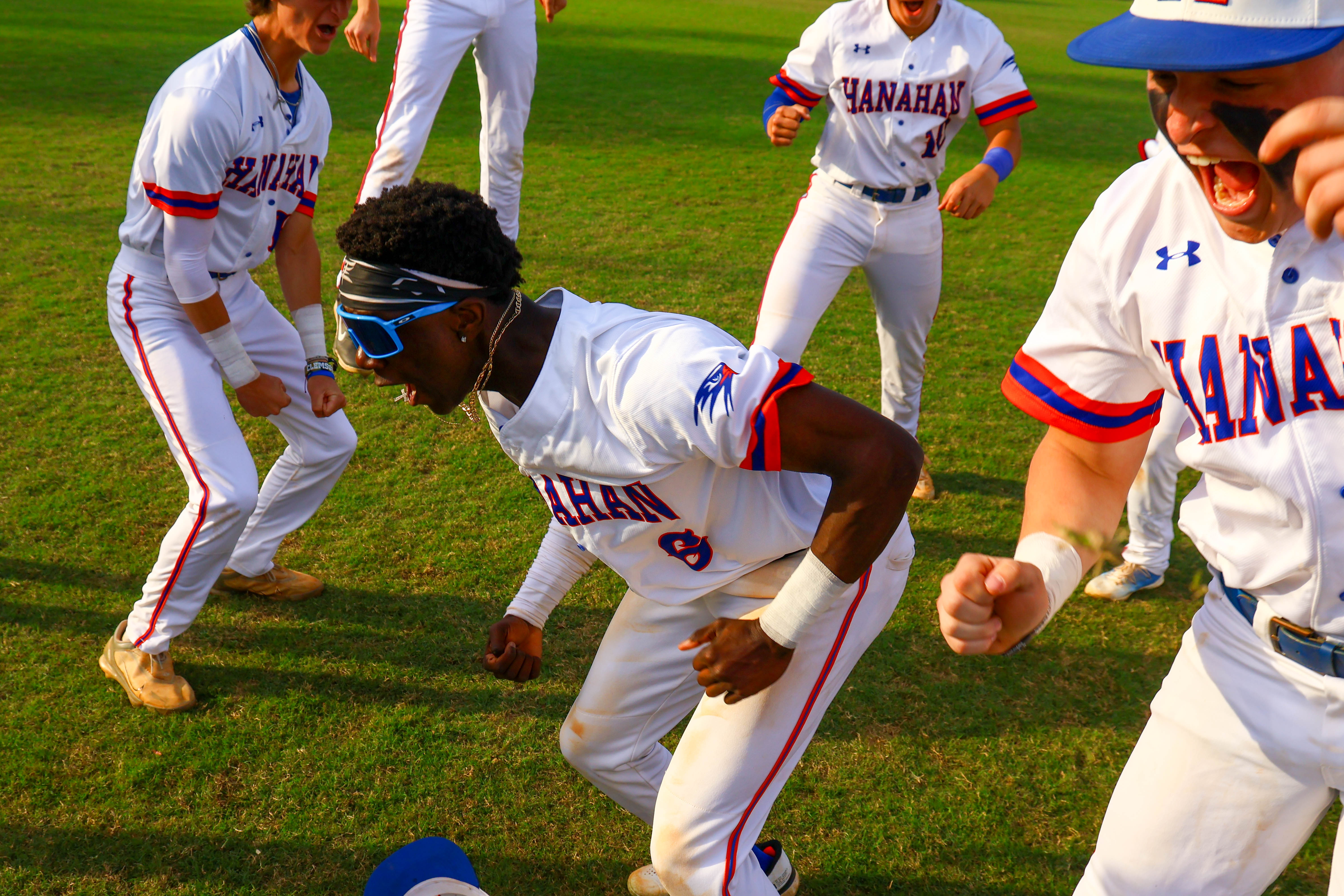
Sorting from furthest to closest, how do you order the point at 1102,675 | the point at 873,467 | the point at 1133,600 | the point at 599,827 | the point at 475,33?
the point at 475,33 → the point at 1133,600 → the point at 1102,675 → the point at 599,827 → the point at 873,467

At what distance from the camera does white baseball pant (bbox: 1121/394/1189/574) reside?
470cm

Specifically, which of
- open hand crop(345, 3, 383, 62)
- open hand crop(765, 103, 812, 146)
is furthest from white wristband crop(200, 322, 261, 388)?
open hand crop(765, 103, 812, 146)

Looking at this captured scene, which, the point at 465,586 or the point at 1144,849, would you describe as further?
the point at 465,586

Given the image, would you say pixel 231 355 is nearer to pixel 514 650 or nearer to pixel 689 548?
pixel 514 650

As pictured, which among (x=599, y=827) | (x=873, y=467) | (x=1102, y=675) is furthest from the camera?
(x=1102, y=675)

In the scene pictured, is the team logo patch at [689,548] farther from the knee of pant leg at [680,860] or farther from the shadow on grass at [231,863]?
the shadow on grass at [231,863]

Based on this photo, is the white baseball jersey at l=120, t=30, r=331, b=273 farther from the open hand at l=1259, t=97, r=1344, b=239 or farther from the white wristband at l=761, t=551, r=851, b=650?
the open hand at l=1259, t=97, r=1344, b=239

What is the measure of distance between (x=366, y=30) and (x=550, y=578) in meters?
4.39

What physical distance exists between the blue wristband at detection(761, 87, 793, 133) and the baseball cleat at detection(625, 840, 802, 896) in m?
3.72

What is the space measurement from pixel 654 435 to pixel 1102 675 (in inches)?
114

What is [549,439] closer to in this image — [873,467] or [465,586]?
[873,467]

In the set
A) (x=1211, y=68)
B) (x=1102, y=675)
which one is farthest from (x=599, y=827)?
(x=1211, y=68)

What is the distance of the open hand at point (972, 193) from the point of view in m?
5.37

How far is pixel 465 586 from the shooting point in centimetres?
499
